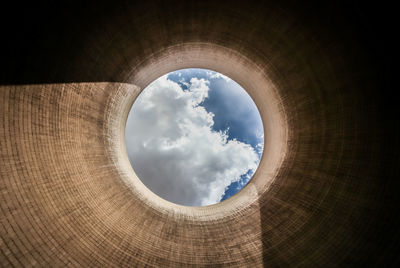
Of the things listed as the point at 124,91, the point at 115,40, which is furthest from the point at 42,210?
the point at 115,40

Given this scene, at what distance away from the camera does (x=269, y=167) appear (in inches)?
257

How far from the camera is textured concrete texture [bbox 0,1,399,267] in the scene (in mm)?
4273

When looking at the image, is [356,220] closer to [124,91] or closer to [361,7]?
[361,7]

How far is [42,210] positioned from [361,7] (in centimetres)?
817

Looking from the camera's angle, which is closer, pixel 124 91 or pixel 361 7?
pixel 361 7

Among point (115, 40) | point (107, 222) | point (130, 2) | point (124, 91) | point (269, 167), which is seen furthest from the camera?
point (269, 167)

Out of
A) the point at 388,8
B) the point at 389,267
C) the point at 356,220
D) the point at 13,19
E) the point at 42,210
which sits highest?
the point at 388,8

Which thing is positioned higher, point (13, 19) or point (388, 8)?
point (388, 8)

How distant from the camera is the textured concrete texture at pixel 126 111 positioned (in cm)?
427

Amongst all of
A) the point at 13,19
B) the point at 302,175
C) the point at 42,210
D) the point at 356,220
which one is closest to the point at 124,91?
the point at 13,19

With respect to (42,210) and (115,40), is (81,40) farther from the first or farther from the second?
(42,210)

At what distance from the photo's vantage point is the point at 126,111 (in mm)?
6578

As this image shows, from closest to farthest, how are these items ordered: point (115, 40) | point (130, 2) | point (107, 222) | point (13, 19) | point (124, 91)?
point (13, 19) → point (130, 2) → point (115, 40) → point (107, 222) → point (124, 91)

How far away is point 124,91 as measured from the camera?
5922 millimetres
